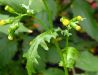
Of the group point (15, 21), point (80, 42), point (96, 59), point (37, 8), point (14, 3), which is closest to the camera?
point (15, 21)

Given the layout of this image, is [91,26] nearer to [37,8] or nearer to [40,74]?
[40,74]

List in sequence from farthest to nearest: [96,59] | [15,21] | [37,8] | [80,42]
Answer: [80,42]
[96,59]
[37,8]
[15,21]

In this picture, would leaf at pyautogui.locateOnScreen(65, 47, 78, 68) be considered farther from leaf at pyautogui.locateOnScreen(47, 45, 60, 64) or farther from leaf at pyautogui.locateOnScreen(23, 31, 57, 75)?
leaf at pyautogui.locateOnScreen(47, 45, 60, 64)

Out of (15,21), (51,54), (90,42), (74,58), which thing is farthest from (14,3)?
(90,42)

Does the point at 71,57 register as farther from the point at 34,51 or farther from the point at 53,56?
the point at 53,56

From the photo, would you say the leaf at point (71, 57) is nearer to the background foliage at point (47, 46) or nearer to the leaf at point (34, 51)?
the leaf at point (34, 51)

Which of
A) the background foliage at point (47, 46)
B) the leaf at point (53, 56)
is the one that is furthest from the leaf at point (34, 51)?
the leaf at point (53, 56)
